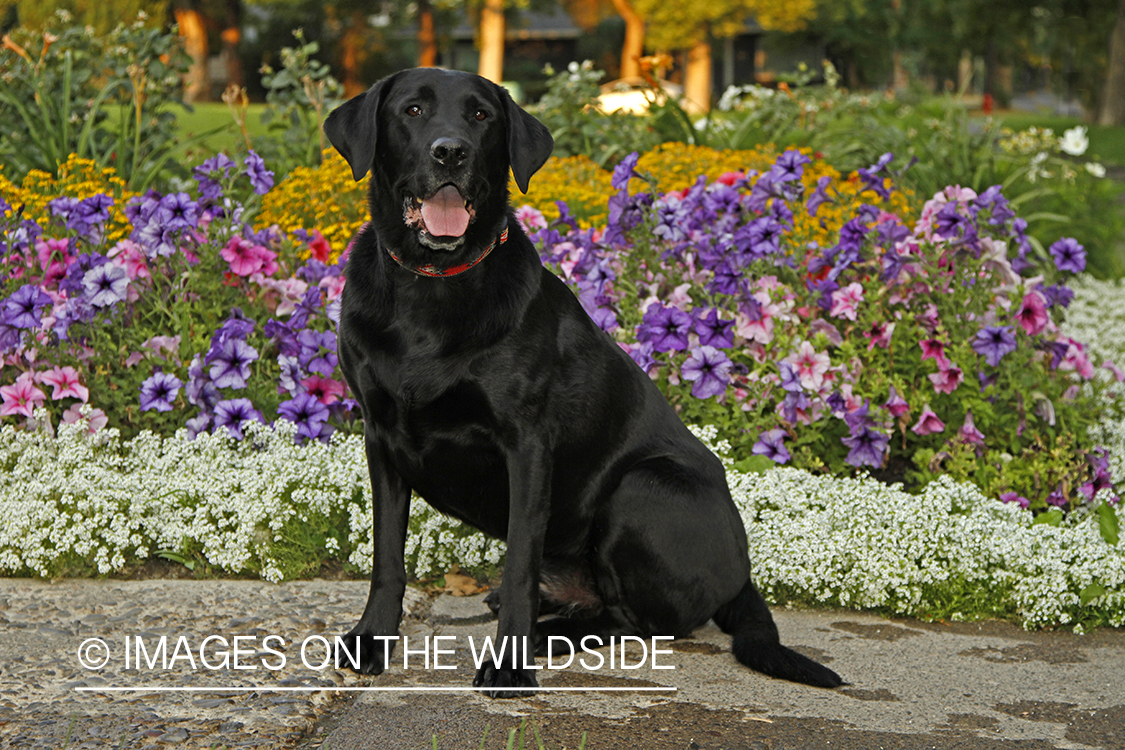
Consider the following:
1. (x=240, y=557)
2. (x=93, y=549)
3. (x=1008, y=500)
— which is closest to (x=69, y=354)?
(x=93, y=549)

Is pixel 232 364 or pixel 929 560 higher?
pixel 232 364

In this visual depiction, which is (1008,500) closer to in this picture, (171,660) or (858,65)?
(171,660)

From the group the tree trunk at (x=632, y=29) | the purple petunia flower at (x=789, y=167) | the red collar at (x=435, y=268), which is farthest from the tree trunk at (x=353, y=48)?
the red collar at (x=435, y=268)

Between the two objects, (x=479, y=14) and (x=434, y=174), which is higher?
(x=479, y=14)

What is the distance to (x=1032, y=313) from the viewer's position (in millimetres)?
4375

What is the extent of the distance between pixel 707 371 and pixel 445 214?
172cm

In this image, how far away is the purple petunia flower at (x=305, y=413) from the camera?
4172mm

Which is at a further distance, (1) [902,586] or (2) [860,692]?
(1) [902,586]

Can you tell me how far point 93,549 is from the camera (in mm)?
3596

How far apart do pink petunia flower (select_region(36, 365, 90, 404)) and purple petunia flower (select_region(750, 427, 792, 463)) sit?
2504 mm

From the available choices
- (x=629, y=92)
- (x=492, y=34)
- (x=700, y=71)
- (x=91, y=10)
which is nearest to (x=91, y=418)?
(x=629, y=92)

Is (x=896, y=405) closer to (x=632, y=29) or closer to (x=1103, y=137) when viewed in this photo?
(x=1103, y=137)

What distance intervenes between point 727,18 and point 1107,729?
3333 cm

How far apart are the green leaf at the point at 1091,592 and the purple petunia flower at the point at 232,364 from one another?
286 cm
